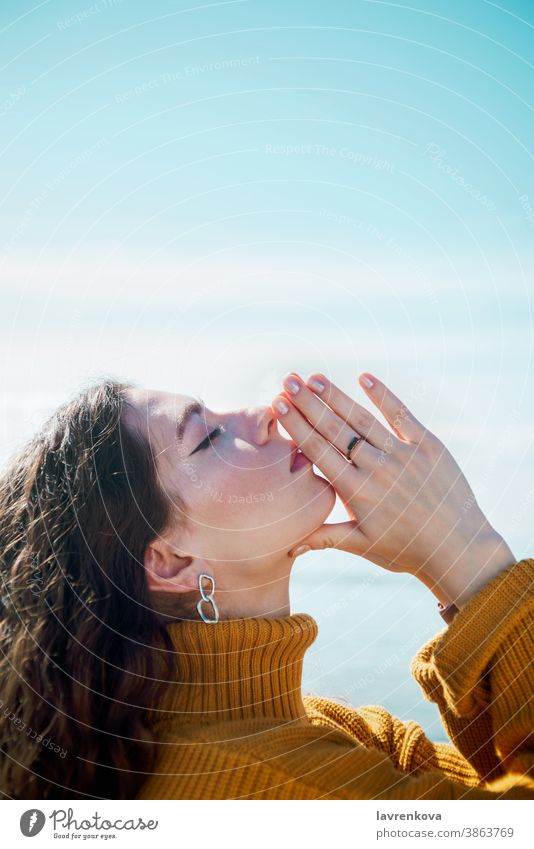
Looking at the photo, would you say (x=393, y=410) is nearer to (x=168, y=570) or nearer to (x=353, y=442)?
(x=353, y=442)

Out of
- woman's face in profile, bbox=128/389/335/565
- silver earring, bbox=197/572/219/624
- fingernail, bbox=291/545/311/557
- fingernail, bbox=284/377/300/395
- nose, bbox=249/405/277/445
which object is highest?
fingernail, bbox=284/377/300/395

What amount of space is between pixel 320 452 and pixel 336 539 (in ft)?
0.96

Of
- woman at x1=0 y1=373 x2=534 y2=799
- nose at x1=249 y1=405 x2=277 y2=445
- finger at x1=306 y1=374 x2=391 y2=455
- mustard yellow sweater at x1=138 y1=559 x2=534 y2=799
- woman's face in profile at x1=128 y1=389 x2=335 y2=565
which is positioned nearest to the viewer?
mustard yellow sweater at x1=138 y1=559 x2=534 y2=799

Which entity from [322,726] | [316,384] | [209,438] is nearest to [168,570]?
[209,438]

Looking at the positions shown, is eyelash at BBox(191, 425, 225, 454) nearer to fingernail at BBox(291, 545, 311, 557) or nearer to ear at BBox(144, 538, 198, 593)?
ear at BBox(144, 538, 198, 593)

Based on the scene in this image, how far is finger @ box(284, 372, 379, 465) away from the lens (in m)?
2.71

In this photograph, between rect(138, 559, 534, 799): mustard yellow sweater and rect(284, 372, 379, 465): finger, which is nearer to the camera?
rect(138, 559, 534, 799): mustard yellow sweater

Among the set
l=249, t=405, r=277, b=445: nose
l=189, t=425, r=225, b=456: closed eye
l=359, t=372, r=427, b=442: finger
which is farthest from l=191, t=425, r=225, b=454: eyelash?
l=359, t=372, r=427, b=442: finger

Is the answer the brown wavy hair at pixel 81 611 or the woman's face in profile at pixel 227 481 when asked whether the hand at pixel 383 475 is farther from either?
the brown wavy hair at pixel 81 611

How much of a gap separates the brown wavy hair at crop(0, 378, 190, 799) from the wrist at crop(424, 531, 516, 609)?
2.73ft

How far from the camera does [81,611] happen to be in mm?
2375

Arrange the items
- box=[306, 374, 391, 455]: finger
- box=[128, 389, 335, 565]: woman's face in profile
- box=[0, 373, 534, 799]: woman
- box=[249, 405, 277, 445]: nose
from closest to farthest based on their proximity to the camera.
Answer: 1. box=[0, 373, 534, 799]: woman
2. box=[128, 389, 335, 565]: woman's face in profile
3. box=[249, 405, 277, 445]: nose
4. box=[306, 374, 391, 455]: finger

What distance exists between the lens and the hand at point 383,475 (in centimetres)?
266

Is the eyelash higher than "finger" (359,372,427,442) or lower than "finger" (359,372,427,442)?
lower
